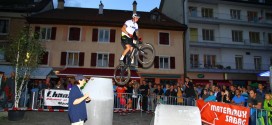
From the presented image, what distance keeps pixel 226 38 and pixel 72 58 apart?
803 inches

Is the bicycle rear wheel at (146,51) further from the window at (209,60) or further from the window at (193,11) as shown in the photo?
the window at (193,11)

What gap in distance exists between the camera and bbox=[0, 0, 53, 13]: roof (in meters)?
28.1

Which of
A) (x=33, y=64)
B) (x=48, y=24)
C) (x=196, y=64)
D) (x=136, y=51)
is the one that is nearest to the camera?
(x=136, y=51)

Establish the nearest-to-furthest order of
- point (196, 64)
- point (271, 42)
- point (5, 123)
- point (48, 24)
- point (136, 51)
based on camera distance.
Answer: point (5, 123)
point (136, 51)
point (48, 24)
point (196, 64)
point (271, 42)

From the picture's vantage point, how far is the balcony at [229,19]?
31.9m

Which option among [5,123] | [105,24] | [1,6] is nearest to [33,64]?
[5,123]

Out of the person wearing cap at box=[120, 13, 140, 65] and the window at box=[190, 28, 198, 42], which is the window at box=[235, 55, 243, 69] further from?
the person wearing cap at box=[120, 13, 140, 65]

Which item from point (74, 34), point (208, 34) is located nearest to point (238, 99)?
point (74, 34)

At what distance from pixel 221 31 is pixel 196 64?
6.21 metres

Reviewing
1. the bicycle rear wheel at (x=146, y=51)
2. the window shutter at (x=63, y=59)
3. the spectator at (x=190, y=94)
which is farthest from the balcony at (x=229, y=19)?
the bicycle rear wheel at (x=146, y=51)

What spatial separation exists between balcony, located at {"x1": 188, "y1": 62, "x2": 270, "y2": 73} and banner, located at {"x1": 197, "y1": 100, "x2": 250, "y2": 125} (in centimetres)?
1869

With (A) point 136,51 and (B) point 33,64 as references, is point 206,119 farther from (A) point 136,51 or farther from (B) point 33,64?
(B) point 33,64

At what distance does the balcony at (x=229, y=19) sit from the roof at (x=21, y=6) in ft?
63.5

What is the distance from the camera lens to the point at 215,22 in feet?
107
